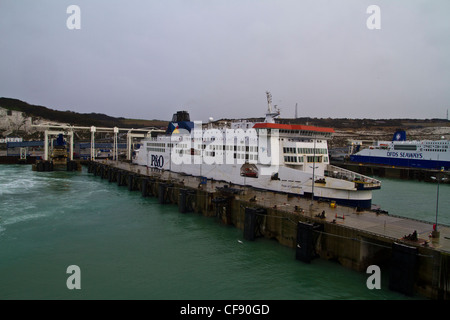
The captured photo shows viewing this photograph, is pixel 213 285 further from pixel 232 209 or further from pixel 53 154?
pixel 53 154

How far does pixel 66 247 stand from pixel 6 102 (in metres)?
157

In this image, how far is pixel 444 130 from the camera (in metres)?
142

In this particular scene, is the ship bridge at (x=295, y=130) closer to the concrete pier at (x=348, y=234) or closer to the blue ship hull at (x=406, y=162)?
the concrete pier at (x=348, y=234)

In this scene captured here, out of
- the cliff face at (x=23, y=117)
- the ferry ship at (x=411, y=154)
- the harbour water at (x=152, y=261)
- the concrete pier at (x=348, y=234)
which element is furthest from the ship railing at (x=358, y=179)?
the cliff face at (x=23, y=117)

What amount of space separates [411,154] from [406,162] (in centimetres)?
193

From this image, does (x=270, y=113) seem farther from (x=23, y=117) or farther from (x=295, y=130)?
(x=23, y=117)

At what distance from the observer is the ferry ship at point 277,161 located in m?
22.8

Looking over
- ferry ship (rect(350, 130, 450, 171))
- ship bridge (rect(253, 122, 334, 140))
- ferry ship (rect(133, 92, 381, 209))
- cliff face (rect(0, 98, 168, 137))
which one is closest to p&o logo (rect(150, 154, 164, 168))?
ferry ship (rect(133, 92, 381, 209))

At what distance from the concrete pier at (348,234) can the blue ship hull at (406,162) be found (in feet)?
167

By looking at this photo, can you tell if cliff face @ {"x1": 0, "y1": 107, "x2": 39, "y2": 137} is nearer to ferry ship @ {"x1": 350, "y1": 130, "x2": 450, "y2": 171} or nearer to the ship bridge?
ferry ship @ {"x1": 350, "y1": 130, "x2": 450, "y2": 171}

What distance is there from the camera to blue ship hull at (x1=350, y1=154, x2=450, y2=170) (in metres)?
58.5

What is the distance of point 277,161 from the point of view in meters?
26.2

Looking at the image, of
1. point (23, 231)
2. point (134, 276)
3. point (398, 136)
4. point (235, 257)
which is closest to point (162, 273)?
point (134, 276)
